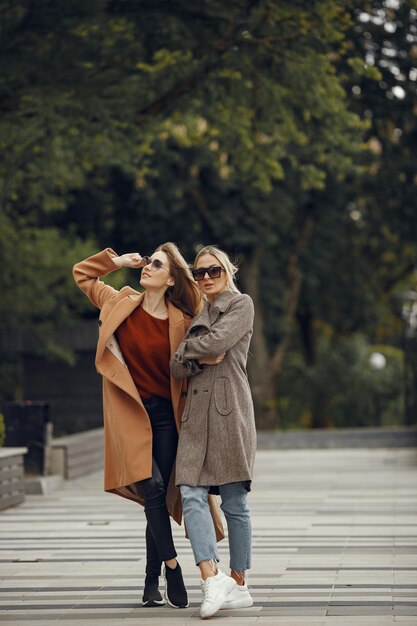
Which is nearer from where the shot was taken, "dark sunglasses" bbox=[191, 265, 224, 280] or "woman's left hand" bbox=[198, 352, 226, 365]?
"woman's left hand" bbox=[198, 352, 226, 365]

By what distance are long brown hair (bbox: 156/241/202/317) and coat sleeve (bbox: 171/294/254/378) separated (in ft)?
0.90

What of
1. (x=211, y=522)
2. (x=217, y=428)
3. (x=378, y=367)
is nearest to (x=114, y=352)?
(x=217, y=428)

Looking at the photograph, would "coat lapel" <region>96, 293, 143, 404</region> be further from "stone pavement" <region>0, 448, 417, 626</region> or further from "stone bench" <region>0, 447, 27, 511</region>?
"stone bench" <region>0, 447, 27, 511</region>

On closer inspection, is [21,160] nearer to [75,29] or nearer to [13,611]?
[75,29]

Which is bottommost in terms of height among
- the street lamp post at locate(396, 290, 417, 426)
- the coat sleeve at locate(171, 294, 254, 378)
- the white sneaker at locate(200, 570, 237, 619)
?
the street lamp post at locate(396, 290, 417, 426)

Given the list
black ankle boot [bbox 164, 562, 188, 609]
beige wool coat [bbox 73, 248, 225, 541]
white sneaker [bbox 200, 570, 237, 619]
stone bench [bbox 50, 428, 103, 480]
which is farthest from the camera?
stone bench [bbox 50, 428, 103, 480]

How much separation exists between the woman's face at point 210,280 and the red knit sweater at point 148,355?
29 cm

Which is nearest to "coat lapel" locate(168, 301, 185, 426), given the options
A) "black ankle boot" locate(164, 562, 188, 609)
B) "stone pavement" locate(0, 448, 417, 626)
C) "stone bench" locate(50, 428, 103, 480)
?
"black ankle boot" locate(164, 562, 188, 609)

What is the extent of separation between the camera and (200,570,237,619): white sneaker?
7324 millimetres

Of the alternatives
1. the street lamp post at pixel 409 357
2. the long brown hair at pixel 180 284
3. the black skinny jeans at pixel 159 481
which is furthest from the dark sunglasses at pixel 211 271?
the street lamp post at pixel 409 357

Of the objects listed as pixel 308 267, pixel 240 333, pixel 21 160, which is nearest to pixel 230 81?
pixel 21 160

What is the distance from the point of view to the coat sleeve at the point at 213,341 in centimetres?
750

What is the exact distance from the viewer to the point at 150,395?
774 centimetres

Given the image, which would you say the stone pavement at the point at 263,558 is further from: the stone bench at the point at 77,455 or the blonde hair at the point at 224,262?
the blonde hair at the point at 224,262
